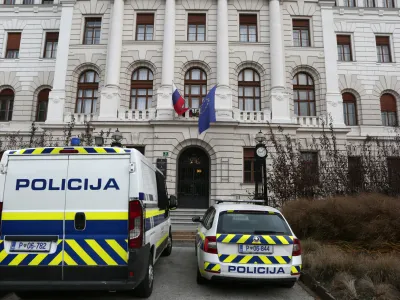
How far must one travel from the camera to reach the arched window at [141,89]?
2138 centimetres

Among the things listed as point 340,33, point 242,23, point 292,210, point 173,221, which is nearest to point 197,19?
point 242,23

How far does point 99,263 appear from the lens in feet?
15.1

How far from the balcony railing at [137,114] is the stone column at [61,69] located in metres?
4.35

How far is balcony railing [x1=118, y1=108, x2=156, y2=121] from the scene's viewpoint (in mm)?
20094

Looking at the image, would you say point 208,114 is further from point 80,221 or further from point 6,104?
point 6,104

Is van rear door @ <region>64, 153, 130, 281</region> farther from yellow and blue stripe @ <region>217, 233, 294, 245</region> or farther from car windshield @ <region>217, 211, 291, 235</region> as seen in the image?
car windshield @ <region>217, 211, 291, 235</region>

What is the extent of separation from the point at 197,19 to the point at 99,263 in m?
21.3

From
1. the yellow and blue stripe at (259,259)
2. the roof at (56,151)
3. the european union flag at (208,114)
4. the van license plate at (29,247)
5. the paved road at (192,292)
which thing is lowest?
the paved road at (192,292)

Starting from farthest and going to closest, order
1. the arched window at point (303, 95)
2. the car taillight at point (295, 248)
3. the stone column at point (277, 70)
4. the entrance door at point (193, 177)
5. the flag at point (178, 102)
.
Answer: the arched window at point (303, 95), the stone column at point (277, 70), the entrance door at point (193, 177), the flag at point (178, 102), the car taillight at point (295, 248)

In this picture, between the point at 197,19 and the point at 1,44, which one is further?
the point at 1,44

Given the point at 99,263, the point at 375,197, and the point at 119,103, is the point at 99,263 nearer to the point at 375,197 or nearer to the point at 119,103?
the point at 375,197

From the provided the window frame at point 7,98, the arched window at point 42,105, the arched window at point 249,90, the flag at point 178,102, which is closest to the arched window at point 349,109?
the arched window at point 249,90

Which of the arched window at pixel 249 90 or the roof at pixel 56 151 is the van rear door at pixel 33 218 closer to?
the roof at pixel 56 151

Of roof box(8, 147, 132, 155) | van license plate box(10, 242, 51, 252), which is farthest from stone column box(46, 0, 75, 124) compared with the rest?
van license plate box(10, 242, 51, 252)
